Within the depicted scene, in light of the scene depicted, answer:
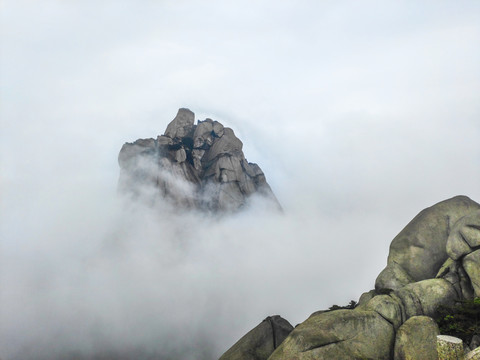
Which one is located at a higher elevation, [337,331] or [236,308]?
[236,308]

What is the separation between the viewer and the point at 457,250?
29688mm

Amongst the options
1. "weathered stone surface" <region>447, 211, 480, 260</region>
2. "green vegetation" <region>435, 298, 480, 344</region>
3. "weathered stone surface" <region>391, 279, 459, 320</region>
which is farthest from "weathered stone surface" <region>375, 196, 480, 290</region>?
"green vegetation" <region>435, 298, 480, 344</region>

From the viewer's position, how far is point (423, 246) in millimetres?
35375

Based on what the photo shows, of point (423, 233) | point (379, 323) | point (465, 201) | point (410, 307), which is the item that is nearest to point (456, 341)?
point (379, 323)

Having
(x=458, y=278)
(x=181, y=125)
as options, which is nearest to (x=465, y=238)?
(x=458, y=278)

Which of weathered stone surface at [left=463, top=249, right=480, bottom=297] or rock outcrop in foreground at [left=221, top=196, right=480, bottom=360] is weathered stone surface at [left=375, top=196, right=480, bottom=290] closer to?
rock outcrop in foreground at [left=221, top=196, right=480, bottom=360]

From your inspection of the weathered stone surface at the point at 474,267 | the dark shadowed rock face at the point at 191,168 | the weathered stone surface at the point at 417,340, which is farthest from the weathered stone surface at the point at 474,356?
the dark shadowed rock face at the point at 191,168

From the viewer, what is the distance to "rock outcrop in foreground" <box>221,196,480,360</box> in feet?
79.4

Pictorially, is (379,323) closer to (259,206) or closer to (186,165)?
(186,165)

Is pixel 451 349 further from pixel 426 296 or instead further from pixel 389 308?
pixel 426 296

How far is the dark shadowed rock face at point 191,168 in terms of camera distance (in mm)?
166000

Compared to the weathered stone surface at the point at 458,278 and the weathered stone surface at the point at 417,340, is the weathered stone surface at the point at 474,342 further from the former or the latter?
the weathered stone surface at the point at 458,278

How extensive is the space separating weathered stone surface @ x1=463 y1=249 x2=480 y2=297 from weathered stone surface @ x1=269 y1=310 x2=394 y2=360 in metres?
8.03

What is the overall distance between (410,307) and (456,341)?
10.7 metres
